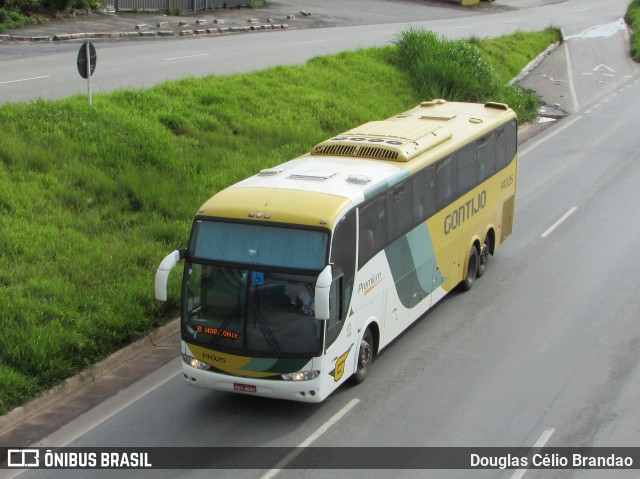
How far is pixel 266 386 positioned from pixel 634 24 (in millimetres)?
45363

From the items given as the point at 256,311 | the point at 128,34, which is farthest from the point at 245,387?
the point at 128,34

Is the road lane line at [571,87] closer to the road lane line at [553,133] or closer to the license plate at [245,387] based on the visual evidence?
the road lane line at [553,133]

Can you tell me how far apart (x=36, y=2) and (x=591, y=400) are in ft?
87.4

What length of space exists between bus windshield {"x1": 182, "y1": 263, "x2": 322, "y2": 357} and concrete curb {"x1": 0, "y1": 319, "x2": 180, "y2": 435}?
2133 mm

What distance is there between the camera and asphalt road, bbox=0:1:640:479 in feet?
37.3

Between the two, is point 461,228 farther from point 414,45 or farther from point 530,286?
point 414,45

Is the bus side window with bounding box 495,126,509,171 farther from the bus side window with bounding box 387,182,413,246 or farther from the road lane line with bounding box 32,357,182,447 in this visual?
the road lane line with bounding box 32,357,182,447

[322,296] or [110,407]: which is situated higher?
[322,296]

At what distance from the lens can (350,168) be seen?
13.4m

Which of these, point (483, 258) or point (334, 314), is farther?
point (483, 258)

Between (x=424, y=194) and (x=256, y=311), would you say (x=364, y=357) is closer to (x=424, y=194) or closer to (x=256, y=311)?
(x=256, y=311)

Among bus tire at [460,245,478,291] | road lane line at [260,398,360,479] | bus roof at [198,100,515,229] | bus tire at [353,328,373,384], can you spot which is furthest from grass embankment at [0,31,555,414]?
bus tire at [460,245,478,291]

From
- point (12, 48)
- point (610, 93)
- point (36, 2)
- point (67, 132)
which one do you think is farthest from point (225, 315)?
point (610, 93)

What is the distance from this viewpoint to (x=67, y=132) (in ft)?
61.4
